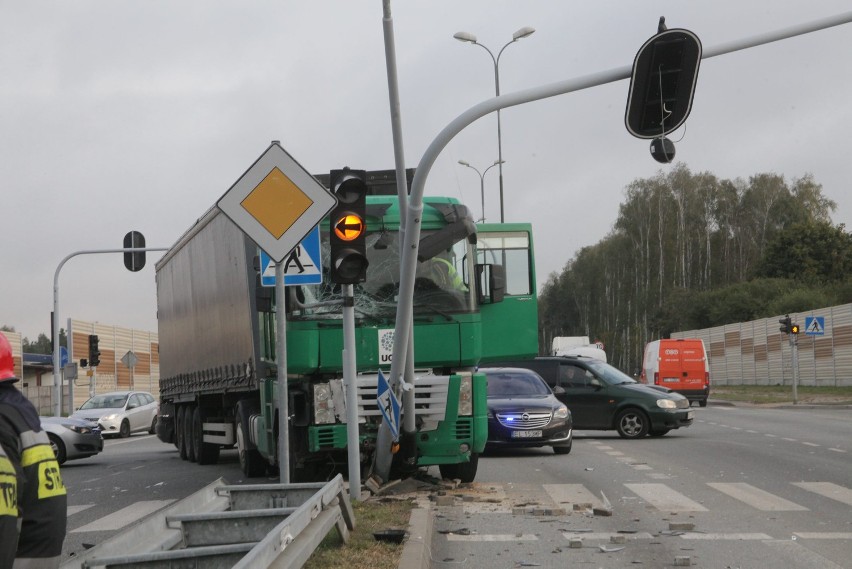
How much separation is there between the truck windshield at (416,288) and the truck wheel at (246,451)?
3.67 meters

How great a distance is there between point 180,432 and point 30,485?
63.1 feet

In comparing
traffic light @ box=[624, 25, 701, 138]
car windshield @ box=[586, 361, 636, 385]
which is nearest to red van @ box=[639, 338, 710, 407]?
car windshield @ box=[586, 361, 636, 385]

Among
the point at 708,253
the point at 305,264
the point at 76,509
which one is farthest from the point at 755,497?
the point at 708,253

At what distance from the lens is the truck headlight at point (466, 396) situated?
13914mm

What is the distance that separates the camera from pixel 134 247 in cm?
3256

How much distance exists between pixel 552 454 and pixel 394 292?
7.53m

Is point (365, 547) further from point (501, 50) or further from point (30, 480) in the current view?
point (501, 50)

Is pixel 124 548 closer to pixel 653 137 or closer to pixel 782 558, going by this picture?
pixel 782 558

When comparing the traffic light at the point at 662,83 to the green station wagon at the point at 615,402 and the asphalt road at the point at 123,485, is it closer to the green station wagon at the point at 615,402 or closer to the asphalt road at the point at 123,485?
the asphalt road at the point at 123,485

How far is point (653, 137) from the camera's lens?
12086mm

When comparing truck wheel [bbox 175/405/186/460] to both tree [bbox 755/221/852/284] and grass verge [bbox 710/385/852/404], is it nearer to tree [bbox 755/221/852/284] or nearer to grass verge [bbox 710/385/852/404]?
grass verge [bbox 710/385/852/404]

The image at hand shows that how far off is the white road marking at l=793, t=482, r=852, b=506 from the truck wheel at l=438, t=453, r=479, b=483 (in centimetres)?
379

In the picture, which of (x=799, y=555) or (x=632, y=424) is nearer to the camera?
(x=799, y=555)

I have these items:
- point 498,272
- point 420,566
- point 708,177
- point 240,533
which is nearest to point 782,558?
point 420,566
